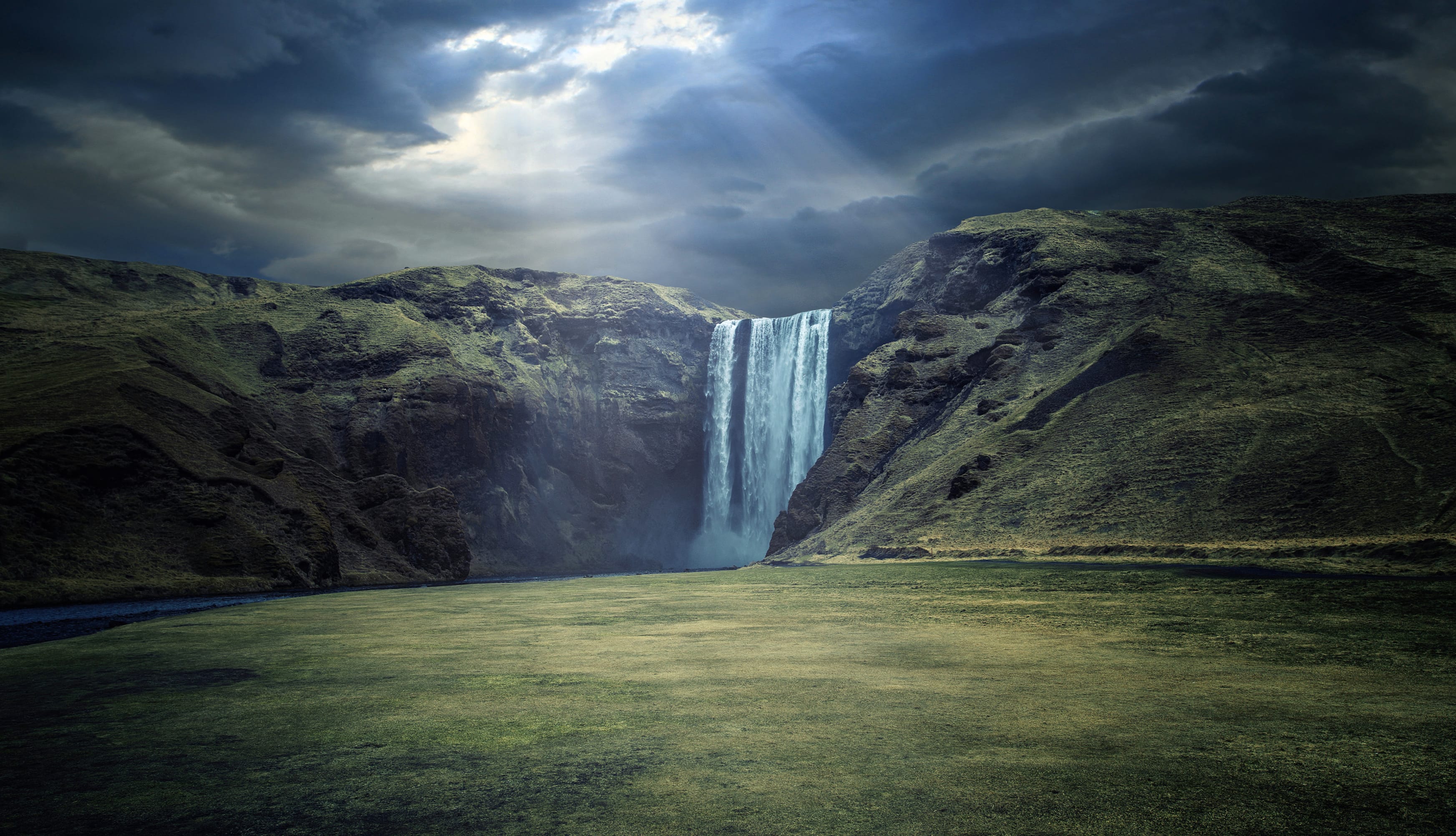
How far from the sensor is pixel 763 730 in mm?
7273

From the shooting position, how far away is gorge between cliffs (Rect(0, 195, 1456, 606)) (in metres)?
36.6

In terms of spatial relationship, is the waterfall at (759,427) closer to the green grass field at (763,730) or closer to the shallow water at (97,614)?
the shallow water at (97,614)

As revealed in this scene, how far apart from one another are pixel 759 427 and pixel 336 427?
136ft

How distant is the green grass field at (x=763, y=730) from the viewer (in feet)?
16.6

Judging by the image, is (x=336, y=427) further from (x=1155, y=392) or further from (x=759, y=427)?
(x=1155, y=392)

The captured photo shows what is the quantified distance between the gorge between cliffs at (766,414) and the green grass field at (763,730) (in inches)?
748

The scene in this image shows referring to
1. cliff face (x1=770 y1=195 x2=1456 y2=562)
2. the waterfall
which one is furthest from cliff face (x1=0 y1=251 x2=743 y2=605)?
cliff face (x1=770 y1=195 x2=1456 y2=562)

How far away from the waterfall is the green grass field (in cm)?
6281

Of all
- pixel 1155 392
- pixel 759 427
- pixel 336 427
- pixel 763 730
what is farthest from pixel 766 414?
pixel 763 730

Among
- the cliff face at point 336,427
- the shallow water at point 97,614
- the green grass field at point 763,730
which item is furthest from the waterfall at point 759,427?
the green grass field at point 763,730

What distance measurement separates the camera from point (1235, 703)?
783cm

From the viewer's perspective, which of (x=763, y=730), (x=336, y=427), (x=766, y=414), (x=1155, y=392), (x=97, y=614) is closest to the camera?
(x=763, y=730)

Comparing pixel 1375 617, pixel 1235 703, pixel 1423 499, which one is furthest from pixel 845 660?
pixel 1423 499

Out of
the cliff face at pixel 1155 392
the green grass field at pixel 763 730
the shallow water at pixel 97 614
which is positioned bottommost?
the shallow water at pixel 97 614
